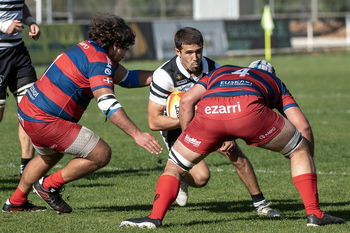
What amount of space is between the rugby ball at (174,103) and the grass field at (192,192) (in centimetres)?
101

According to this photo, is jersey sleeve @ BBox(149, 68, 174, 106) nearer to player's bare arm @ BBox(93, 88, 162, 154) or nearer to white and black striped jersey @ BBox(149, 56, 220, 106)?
white and black striped jersey @ BBox(149, 56, 220, 106)

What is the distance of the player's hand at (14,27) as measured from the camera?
6.48 m

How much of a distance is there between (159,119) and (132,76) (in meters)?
0.58

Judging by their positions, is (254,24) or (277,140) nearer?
(277,140)

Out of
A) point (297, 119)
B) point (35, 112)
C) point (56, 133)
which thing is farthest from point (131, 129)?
point (297, 119)

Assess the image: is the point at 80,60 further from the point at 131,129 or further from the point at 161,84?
the point at 161,84

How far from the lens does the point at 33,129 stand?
4.97m

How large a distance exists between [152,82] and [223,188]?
5.46 ft

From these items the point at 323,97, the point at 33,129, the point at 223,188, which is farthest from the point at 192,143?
the point at 323,97

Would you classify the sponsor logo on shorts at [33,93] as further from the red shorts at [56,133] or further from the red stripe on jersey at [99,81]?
the red stripe on jersey at [99,81]

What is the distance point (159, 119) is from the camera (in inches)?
236

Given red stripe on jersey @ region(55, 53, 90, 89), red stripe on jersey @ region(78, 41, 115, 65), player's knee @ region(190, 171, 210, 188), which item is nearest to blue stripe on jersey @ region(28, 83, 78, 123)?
red stripe on jersey @ region(55, 53, 90, 89)

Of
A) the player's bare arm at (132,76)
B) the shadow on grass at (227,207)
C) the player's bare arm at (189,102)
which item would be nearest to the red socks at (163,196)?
the player's bare arm at (189,102)

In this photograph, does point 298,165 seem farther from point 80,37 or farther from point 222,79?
point 80,37
